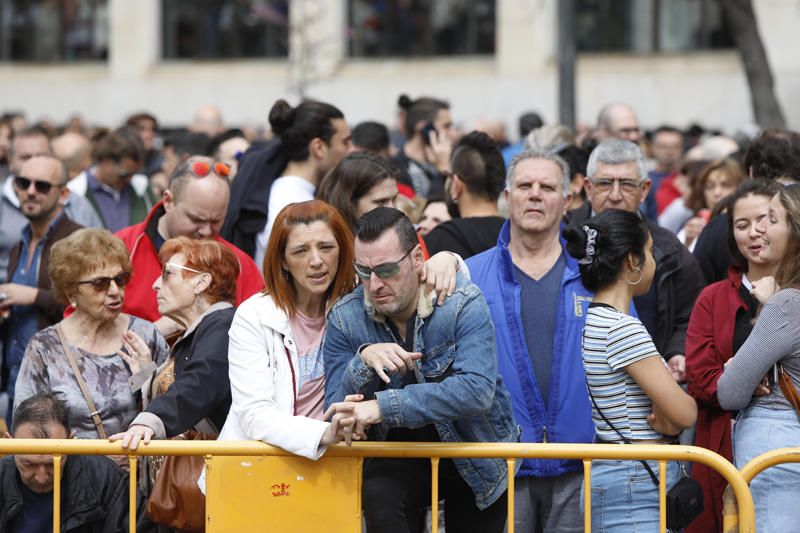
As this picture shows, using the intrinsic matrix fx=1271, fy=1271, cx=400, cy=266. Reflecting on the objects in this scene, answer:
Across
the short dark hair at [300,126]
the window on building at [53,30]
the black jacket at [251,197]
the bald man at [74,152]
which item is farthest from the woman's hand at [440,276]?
the window on building at [53,30]

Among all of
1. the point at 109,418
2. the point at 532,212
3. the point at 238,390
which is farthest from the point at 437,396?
the point at 109,418

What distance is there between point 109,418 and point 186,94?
22670mm

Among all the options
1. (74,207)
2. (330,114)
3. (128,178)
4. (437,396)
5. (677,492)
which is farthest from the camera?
(128,178)

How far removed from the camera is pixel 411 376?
15.8ft

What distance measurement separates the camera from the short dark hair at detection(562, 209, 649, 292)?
16.6 ft

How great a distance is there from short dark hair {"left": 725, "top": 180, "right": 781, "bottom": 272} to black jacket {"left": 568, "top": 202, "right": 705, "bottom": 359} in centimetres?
37

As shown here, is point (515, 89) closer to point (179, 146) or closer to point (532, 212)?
point (179, 146)

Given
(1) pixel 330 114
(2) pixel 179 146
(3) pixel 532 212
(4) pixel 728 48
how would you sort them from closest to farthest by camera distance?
(3) pixel 532 212 < (1) pixel 330 114 < (2) pixel 179 146 < (4) pixel 728 48

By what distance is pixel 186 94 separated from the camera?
91.1 ft

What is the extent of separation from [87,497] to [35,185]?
2874mm

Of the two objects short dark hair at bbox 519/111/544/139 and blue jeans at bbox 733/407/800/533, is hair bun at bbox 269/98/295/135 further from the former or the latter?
short dark hair at bbox 519/111/544/139

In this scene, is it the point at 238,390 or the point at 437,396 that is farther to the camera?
the point at 238,390

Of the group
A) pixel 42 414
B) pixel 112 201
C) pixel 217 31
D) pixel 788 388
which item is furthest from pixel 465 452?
pixel 217 31

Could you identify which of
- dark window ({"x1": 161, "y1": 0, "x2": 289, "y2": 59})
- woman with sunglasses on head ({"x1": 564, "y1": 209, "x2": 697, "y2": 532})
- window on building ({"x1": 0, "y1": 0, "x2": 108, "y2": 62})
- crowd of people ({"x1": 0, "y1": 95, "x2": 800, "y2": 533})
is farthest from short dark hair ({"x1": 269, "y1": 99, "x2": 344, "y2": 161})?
window on building ({"x1": 0, "y1": 0, "x2": 108, "y2": 62})
